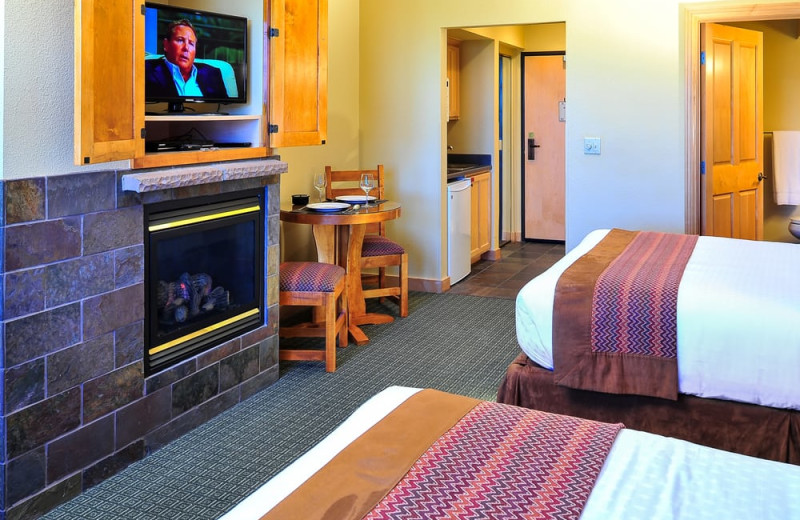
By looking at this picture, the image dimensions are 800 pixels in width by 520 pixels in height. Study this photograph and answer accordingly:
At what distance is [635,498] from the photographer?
4.70 feet

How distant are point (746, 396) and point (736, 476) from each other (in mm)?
1384

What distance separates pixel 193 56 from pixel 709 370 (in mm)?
2495

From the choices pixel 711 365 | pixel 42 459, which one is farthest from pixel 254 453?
pixel 711 365

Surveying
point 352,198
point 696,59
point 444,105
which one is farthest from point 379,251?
point 696,59

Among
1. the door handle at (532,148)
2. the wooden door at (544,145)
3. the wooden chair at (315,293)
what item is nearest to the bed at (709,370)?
the wooden chair at (315,293)

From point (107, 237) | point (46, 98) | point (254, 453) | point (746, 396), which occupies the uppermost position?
point (46, 98)

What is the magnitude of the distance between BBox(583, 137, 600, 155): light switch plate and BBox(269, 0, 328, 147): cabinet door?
7.06 ft

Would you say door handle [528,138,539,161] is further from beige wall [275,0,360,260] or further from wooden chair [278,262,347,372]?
wooden chair [278,262,347,372]

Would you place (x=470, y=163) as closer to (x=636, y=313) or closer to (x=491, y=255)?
(x=491, y=255)

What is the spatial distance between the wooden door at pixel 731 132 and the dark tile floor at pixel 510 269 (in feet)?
5.50

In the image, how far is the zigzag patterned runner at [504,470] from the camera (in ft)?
4.56

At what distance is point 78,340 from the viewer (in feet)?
9.30

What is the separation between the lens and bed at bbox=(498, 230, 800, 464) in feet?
8.95

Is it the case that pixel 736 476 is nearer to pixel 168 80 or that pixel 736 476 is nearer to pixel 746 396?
pixel 746 396
